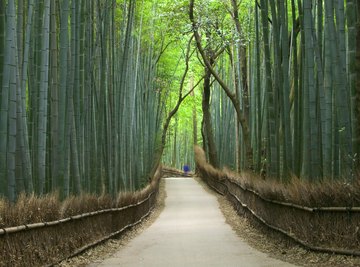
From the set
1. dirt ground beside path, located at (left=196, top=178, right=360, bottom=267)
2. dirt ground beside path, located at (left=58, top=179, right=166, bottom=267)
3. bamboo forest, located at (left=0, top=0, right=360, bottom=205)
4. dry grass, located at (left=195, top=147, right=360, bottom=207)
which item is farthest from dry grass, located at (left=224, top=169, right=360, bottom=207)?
dirt ground beside path, located at (left=58, top=179, right=166, bottom=267)

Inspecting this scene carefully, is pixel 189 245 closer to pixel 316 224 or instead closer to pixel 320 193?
pixel 316 224

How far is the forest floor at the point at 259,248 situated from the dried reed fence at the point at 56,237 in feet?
0.40

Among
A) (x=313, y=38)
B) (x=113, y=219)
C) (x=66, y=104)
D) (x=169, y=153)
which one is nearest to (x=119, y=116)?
(x=113, y=219)

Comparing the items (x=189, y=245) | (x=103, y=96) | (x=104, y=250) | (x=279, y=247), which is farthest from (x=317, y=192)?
(x=103, y=96)

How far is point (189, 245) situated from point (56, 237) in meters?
2.77

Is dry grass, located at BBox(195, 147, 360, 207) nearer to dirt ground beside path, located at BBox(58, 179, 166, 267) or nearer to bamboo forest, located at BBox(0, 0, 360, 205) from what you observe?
bamboo forest, located at BBox(0, 0, 360, 205)

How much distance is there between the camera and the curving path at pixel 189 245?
633 centimetres

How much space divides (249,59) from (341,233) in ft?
33.9

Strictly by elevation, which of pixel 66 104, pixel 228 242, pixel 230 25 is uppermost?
pixel 230 25

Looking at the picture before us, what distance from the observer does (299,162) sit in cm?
800

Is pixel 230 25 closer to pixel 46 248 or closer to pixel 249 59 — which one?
pixel 249 59

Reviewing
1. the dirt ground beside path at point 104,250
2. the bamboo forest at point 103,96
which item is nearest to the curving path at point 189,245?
the dirt ground beside path at point 104,250

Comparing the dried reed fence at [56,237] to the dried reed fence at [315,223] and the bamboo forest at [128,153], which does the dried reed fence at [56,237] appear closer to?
the bamboo forest at [128,153]

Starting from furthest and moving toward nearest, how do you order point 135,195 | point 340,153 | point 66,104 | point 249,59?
point 249,59 < point 135,195 < point 66,104 < point 340,153
